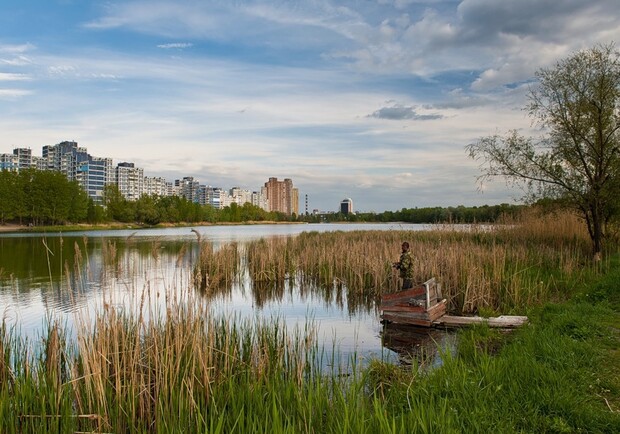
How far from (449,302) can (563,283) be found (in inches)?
151

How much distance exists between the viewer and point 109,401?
5066 millimetres

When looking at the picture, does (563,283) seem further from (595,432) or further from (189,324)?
(189,324)

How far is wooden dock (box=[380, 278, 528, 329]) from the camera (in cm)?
1066

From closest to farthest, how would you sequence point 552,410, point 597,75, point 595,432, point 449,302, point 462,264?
point 595,432, point 552,410, point 449,302, point 462,264, point 597,75

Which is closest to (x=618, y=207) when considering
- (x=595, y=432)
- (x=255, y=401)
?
(x=595, y=432)

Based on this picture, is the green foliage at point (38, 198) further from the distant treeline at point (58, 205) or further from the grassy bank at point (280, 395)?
the grassy bank at point (280, 395)

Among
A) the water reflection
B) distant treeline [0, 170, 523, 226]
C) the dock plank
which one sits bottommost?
the water reflection

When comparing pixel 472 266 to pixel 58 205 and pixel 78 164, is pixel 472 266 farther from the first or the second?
pixel 78 164

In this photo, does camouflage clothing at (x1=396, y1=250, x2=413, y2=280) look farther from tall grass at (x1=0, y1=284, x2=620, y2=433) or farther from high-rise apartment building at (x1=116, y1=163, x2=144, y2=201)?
high-rise apartment building at (x1=116, y1=163, x2=144, y2=201)

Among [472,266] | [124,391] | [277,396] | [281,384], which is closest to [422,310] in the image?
[472,266]

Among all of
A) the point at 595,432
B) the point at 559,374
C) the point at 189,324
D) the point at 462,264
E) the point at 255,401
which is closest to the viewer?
the point at 595,432

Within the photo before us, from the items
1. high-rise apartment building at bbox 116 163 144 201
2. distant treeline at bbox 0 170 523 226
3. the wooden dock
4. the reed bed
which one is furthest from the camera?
high-rise apartment building at bbox 116 163 144 201

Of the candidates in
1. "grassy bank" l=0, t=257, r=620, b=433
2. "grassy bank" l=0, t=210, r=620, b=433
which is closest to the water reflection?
"grassy bank" l=0, t=210, r=620, b=433

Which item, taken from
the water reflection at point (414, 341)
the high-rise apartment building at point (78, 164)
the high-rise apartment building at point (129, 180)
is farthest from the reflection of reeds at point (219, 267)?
the high-rise apartment building at point (129, 180)
